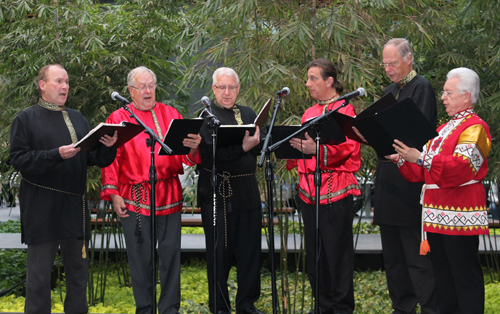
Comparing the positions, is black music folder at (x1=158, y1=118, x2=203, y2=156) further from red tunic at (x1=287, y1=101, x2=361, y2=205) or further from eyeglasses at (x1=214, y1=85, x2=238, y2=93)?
red tunic at (x1=287, y1=101, x2=361, y2=205)

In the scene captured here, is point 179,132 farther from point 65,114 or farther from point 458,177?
point 458,177

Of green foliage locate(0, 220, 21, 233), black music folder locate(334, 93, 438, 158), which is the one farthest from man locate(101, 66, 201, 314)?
green foliage locate(0, 220, 21, 233)

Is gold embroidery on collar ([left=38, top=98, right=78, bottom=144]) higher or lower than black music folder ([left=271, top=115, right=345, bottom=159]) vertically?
higher

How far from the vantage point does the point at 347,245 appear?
10.2 ft

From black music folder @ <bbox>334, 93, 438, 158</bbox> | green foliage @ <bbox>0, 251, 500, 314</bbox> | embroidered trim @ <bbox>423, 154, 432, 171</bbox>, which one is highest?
black music folder @ <bbox>334, 93, 438, 158</bbox>

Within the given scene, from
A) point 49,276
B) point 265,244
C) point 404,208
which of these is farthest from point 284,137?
point 265,244

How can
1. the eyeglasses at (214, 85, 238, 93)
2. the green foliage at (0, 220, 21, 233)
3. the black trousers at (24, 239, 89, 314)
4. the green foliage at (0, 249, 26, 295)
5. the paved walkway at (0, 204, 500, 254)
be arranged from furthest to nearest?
1. the green foliage at (0, 220, 21, 233)
2. the paved walkway at (0, 204, 500, 254)
3. the green foliage at (0, 249, 26, 295)
4. the eyeglasses at (214, 85, 238, 93)
5. the black trousers at (24, 239, 89, 314)

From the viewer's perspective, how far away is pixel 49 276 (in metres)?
3.05

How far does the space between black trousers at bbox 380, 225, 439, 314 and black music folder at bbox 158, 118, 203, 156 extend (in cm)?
131

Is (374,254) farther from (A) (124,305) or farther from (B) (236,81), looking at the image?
(B) (236,81)

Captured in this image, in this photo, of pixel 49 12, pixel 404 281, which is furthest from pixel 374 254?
pixel 49 12

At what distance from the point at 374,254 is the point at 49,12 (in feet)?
13.2

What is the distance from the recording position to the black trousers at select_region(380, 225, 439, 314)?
2961mm

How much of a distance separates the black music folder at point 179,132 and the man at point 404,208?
3.90 feet
